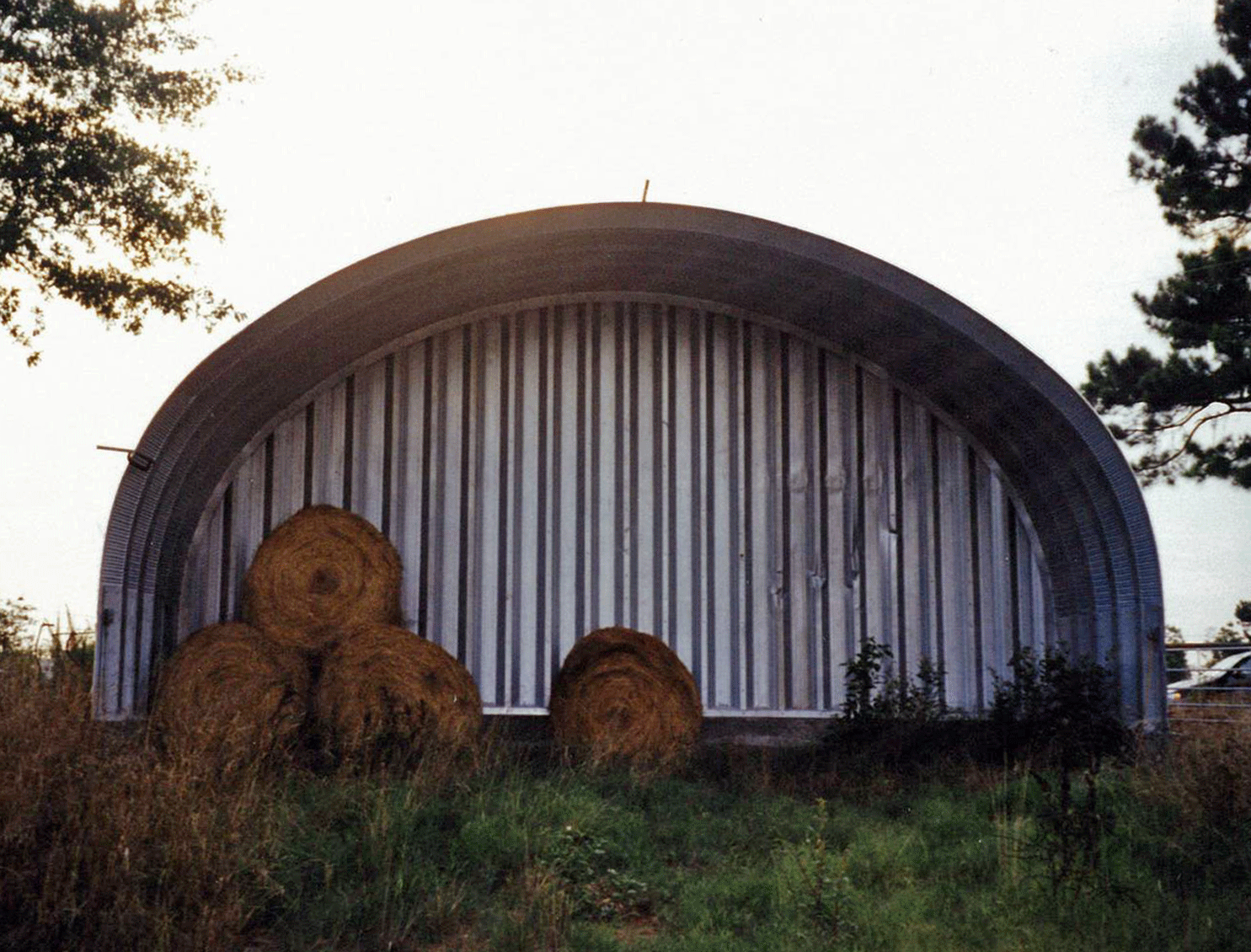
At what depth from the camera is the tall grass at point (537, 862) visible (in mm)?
5523

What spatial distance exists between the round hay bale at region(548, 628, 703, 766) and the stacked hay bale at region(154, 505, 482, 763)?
811 mm

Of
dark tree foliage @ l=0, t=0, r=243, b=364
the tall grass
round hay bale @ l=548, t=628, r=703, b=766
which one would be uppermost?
dark tree foliage @ l=0, t=0, r=243, b=364

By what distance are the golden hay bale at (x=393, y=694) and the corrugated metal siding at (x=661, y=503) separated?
1370 millimetres

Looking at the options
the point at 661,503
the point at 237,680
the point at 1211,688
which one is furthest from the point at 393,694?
the point at 1211,688

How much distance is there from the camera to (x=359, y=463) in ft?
38.1

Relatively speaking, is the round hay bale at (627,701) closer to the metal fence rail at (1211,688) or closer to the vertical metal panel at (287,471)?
the vertical metal panel at (287,471)

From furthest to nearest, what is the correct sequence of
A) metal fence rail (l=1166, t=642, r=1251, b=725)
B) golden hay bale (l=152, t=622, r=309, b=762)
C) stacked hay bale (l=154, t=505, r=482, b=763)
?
metal fence rail (l=1166, t=642, r=1251, b=725)
stacked hay bale (l=154, t=505, r=482, b=763)
golden hay bale (l=152, t=622, r=309, b=762)

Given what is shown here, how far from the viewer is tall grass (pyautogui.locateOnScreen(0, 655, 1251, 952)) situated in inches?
217

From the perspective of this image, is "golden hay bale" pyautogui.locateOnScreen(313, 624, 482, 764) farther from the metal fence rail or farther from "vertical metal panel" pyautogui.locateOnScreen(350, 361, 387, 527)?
the metal fence rail

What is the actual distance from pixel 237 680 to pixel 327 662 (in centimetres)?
67

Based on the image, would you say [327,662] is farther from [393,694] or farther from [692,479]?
[692,479]

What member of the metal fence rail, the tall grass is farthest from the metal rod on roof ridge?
the metal fence rail

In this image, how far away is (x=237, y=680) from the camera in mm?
9828

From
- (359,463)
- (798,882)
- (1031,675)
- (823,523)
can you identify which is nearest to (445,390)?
(359,463)
